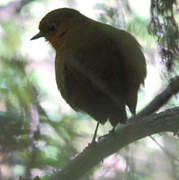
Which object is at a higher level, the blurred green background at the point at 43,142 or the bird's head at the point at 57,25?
the blurred green background at the point at 43,142

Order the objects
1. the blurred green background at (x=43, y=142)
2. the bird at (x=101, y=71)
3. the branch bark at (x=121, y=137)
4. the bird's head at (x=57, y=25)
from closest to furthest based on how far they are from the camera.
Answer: the blurred green background at (x=43, y=142)
the branch bark at (x=121, y=137)
the bird at (x=101, y=71)
the bird's head at (x=57, y=25)

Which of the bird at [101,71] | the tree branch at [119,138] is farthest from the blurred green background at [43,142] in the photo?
the bird at [101,71]

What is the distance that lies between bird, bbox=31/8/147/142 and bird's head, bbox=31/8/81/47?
0.89ft

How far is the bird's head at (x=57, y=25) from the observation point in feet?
11.1

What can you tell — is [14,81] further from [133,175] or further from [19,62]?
[133,175]

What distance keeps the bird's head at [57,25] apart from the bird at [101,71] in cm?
27

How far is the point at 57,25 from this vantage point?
344 centimetres

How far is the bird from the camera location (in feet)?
8.06

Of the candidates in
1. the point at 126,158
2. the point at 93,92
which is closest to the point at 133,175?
the point at 126,158

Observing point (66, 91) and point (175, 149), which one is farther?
point (66, 91)

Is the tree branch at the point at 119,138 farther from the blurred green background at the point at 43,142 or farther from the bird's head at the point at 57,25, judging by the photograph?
the bird's head at the point at 57,25

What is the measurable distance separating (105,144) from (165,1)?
3.44 feet

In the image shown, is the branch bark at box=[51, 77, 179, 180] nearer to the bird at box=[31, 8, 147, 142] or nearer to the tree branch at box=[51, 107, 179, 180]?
the tree branch at box=[51, 107, 179, 180]

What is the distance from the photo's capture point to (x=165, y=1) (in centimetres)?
191
